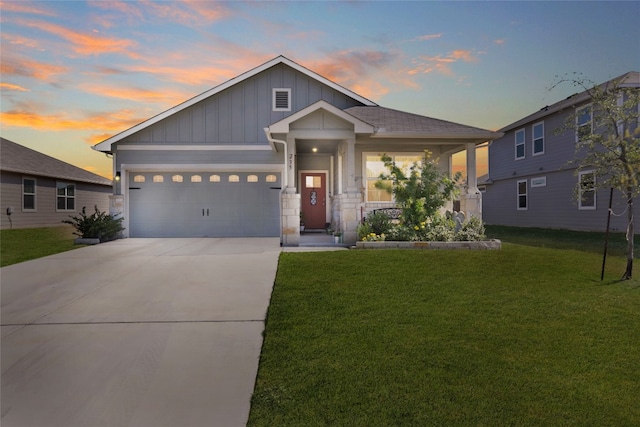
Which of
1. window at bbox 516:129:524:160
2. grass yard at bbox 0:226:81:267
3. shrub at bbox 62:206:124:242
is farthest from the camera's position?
window at bbox 516:129:524:160

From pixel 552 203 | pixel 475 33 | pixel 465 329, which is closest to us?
pixel 465 329

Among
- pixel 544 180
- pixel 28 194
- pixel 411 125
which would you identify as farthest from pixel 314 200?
pixel 28 194

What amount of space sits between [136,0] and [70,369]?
364 inches

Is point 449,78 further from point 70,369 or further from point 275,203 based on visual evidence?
point 70,369

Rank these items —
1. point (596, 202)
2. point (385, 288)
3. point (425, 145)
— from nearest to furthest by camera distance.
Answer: point (385, 288) < point (425, 145) < point (596, 202)

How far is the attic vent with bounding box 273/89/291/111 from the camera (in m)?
14.6

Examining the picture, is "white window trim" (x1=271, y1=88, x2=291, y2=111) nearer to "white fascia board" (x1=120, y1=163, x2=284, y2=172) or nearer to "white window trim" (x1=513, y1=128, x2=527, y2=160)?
"white fascia board" (x1=120, y1=163, x2=284, y2=172)

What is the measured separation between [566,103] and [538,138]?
3042mm

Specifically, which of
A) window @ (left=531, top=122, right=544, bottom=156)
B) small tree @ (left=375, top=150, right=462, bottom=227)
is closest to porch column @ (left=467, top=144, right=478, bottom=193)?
small tree @ (left=375, top=150, right=462, bottom=227)

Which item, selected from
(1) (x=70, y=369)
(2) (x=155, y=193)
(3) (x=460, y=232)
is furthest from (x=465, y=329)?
(2) (x=155, y=193)

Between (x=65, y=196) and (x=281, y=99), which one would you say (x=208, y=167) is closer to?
(x=281, y=99)

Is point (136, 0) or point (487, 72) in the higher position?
point (136, 0)

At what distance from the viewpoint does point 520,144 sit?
20.8m

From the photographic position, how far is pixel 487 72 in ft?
41.5
